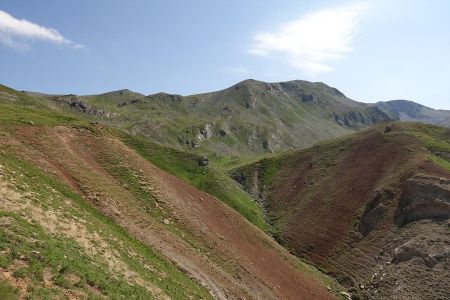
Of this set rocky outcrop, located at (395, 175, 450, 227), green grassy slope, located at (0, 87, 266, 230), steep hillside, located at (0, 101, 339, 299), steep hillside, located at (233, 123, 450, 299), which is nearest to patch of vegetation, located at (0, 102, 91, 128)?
steep hillside, located at (0, 101, 339, 299)

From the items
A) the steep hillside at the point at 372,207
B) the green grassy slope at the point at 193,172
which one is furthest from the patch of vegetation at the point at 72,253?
the green grassy slope at the point at 193,172

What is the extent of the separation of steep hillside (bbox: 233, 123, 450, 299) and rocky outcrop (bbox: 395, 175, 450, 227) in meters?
0.14

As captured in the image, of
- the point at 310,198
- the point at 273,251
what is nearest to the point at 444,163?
the point at 310,198

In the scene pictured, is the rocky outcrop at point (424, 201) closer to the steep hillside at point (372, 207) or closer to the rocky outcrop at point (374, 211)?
the steep hillside at point (372, 207)

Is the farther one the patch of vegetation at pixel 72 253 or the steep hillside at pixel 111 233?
the steep hillside at pixel 111 233

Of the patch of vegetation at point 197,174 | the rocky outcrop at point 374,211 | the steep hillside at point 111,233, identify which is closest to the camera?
the steep hillside at point 111,233

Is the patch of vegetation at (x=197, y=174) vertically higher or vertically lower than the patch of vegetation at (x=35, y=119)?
lower

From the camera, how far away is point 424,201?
63.8 metres

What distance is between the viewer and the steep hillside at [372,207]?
55281 millimetres

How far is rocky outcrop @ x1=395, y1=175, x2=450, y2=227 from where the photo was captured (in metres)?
62.3

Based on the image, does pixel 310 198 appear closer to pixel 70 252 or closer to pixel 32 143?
pixel 32 143

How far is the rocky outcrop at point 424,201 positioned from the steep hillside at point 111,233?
55.4 feet

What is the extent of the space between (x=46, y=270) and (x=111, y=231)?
1234cm

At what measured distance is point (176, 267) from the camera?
38188mm
